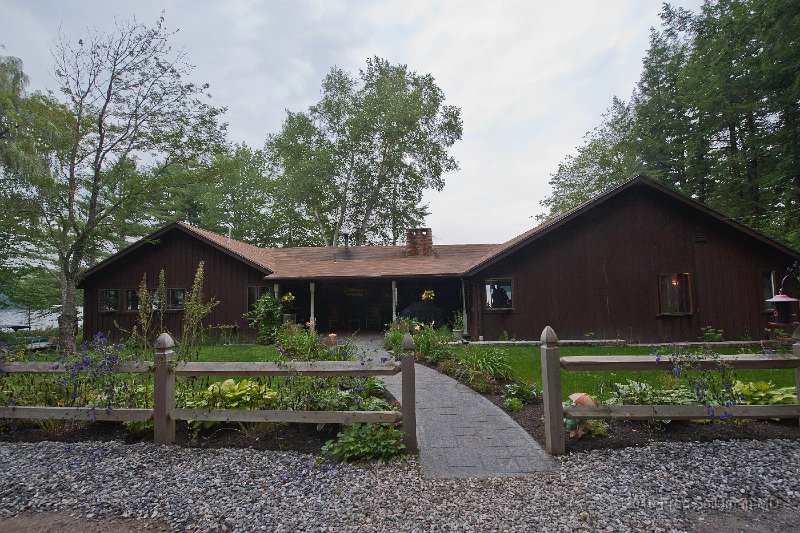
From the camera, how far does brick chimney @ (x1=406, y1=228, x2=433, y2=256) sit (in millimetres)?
18547

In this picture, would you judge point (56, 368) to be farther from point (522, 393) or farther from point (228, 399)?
point (522, 393)

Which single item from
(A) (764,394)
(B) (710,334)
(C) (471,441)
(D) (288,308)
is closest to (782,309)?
(B) (710,334)

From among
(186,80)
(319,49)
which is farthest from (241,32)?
(186,80)

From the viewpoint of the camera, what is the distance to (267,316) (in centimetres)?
1426

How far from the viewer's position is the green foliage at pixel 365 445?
11.8ft

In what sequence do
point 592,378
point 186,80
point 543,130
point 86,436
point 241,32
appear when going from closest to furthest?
1. point 86,436
2. point 592,378
3. point 241,32
4. point 186,80
5. point 543,130

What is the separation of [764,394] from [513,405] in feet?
8.35

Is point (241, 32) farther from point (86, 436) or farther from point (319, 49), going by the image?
point (86, 436)

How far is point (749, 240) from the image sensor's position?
12.5 metres

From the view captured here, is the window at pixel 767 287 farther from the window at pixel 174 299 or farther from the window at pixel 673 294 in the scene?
the window at pixel 174 299

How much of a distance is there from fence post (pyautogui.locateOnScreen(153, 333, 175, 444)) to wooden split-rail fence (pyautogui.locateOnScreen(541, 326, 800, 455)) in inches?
142

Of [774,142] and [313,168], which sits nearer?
[774,142]

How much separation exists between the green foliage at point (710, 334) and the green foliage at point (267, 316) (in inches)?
525

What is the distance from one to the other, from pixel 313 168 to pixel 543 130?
15.5m
